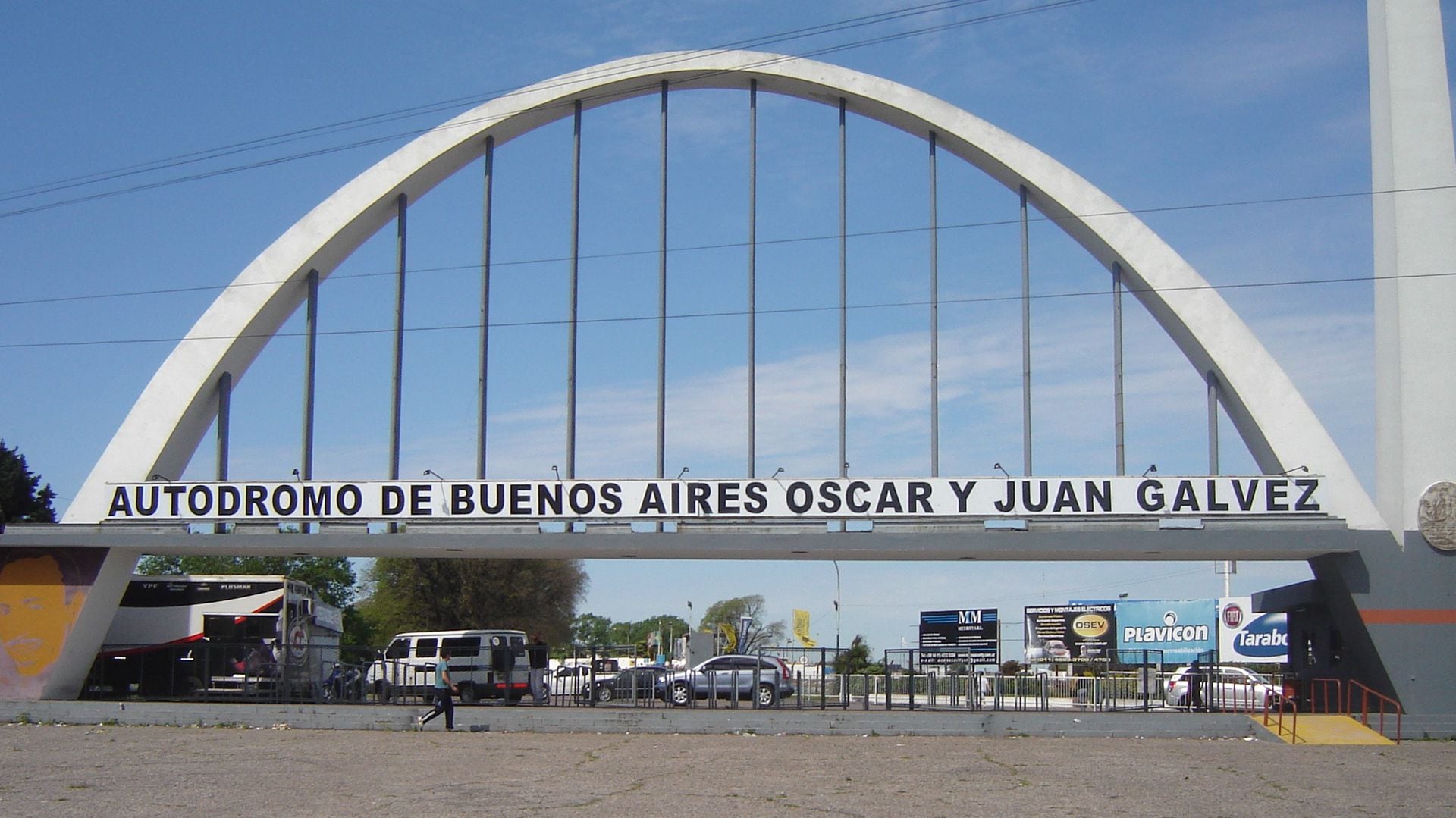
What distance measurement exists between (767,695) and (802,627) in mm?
32691

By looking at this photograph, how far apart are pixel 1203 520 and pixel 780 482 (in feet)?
29.0

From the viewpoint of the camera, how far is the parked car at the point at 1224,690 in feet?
101

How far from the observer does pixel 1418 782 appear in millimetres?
19234

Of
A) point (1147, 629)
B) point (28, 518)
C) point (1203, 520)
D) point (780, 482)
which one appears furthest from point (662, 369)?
point (1147, 629)

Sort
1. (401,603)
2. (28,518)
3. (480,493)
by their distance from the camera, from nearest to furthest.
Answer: (480,493)
(28,518)
(401,603)

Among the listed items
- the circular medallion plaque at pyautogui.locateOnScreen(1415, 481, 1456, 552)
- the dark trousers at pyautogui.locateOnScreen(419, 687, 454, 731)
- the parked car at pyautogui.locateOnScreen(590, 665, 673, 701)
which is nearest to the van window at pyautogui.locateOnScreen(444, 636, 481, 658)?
the parked car at pyautogui.locateOnScreen(590, 665, 673, 701)

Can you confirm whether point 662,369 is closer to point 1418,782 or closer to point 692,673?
point 692,673

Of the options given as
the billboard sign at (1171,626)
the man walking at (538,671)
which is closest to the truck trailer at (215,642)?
the man walking at (538,671)

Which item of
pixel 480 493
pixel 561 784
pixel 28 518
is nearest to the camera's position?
pixel 561 784

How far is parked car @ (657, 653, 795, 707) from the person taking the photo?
31562 millimetres

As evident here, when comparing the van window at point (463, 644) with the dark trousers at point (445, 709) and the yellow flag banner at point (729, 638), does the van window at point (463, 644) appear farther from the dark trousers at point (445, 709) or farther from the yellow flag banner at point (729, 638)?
the yellow flag banner at point (729, 638)

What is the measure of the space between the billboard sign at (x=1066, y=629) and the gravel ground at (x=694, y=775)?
42206 mm

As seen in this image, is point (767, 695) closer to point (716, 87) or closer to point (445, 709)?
point (445, 709)

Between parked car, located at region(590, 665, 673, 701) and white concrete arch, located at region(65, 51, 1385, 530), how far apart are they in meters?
11.3
